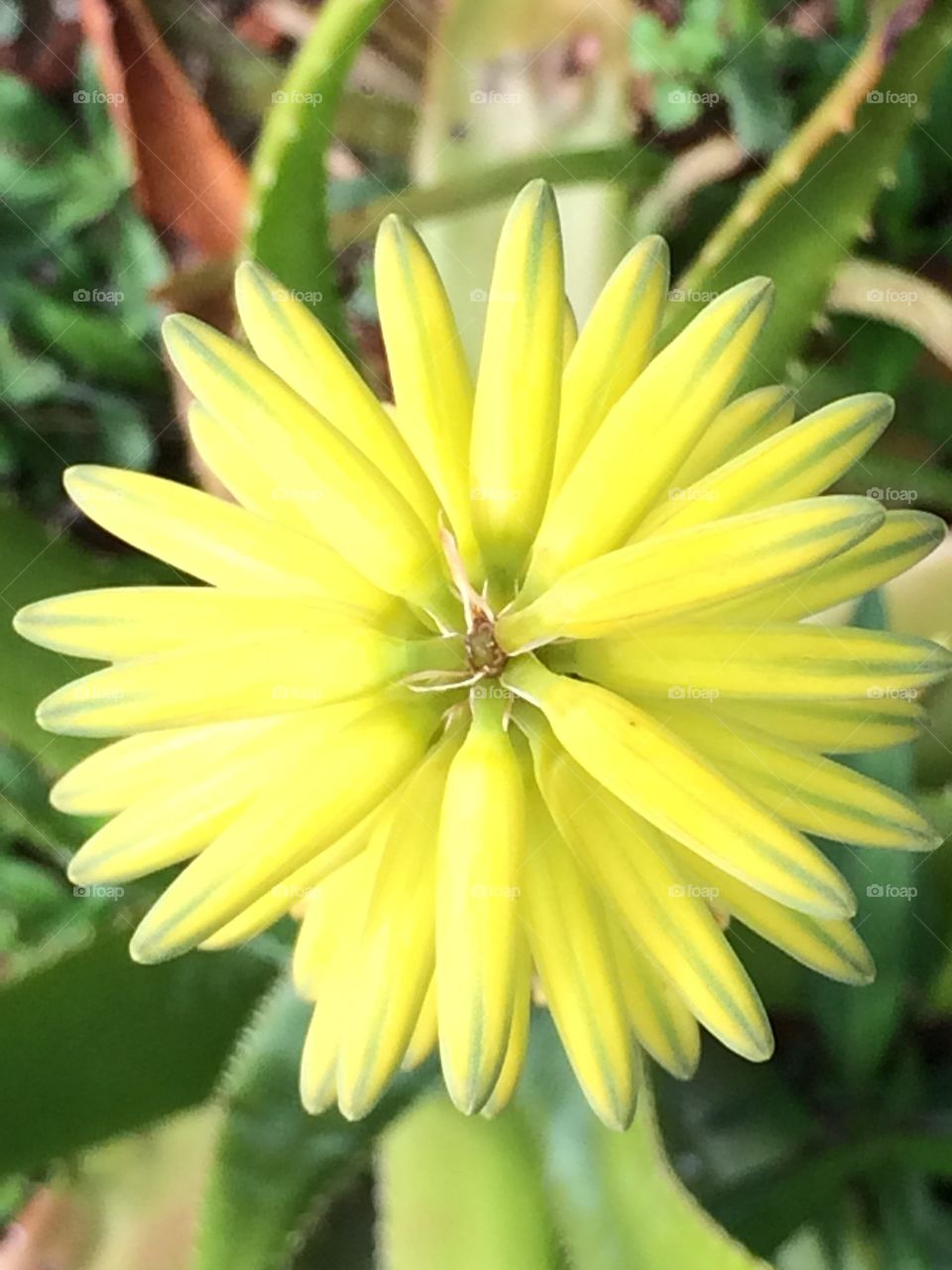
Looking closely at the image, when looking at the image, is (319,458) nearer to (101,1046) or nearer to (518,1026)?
(518,1026)

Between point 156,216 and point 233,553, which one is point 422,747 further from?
point 156,216

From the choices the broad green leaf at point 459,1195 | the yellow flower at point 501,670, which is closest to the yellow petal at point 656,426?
the yellow flower at point 501,670

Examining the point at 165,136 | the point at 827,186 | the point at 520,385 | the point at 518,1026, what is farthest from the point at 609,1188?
the point at 165,136

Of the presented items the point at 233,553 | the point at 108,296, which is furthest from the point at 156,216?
the point at 233,553

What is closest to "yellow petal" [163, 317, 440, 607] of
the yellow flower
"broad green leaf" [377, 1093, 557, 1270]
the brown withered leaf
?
the yellow flower

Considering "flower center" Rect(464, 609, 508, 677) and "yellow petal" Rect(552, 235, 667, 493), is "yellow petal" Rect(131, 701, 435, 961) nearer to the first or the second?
"flower center" Rect(464, 609, 508, 677)
